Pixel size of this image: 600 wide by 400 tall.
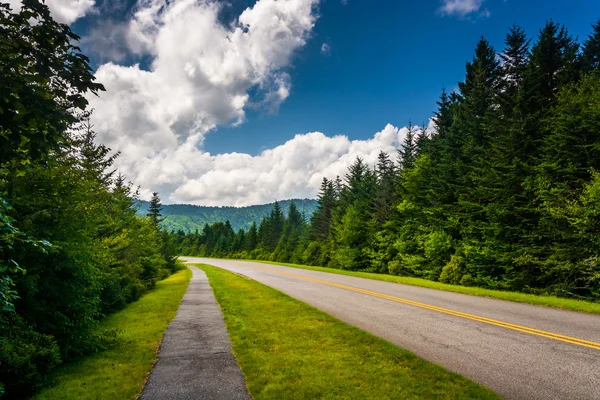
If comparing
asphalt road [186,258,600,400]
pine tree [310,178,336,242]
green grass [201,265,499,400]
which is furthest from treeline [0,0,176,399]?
pine tree [310,178,336,242]

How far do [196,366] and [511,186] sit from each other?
18.6 metres

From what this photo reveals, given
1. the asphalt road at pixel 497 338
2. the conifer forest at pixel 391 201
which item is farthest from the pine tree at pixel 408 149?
the asphalt road at pixel 497 338

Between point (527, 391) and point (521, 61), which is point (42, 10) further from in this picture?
point (521, 61)

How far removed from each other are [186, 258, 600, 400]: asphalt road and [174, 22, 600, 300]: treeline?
5.34 meters

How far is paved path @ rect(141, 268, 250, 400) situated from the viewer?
15.8 feet

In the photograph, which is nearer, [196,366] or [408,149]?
[196,366]

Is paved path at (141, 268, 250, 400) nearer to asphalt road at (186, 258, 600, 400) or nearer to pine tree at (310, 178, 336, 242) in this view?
asphalt road at (186, 258, 600, 400)

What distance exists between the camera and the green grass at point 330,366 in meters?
4.76

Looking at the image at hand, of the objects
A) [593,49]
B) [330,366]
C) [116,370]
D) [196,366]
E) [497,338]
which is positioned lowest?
[116,370]

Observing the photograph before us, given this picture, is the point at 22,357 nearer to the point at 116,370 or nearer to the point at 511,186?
the point at 116,370

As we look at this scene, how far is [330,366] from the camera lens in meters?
5.83

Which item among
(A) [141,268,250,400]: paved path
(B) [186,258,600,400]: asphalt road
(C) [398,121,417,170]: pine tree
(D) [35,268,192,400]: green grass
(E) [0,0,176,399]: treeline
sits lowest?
(D) [35,268,192,400]: green grass

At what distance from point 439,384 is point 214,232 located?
107839 millimetres

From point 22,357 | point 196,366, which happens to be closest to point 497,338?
point 196,366
